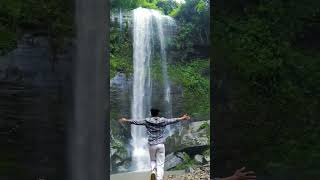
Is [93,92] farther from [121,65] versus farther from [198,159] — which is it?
[121,65]

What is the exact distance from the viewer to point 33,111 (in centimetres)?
371

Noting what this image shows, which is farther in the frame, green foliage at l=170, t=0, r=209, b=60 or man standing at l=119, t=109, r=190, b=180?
green foliage at l=170, t=0, r=209, b=60

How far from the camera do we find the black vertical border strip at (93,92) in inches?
127

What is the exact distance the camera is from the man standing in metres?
6.04

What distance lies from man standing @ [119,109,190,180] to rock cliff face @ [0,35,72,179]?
7.01 feet

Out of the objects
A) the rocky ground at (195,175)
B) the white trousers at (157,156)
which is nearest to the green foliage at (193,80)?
the rocky ground at (195,175)

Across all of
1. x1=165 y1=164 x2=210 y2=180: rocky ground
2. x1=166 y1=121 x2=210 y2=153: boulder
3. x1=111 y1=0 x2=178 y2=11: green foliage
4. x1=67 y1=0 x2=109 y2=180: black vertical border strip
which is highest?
x1=111 y1=0 x2=178 y2=11: green foliage

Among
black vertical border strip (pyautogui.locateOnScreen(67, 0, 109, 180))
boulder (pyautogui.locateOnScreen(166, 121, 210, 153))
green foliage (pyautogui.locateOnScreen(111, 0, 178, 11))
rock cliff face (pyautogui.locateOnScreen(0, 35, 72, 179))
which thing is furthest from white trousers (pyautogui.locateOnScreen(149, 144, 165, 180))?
green foliage (pyautogui.locateOnScreen(111, 0, 178, 11))

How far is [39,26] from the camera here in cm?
373

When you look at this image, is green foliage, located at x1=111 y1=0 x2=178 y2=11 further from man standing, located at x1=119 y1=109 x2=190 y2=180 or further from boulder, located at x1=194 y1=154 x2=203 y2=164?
man standing, located at x1=119 y1=109 x2=190 y2=180

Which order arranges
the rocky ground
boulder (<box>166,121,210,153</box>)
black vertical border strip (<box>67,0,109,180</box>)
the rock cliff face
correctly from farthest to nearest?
1. boulder (<box>166,121,210,153</box>)
2. the rocky ground
3. the rock cliff face
4. black vertical border strip (<box>67,0,109,180</box>)
